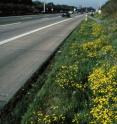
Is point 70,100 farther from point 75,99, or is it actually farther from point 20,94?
point 20,94


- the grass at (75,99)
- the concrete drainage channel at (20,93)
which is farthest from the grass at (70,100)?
the concrete drainage channel at (20,93)

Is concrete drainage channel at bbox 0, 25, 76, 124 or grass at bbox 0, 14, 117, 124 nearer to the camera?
grass at bbox 0, 14, 117, 124

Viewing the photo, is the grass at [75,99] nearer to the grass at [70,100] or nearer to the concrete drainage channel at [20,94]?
the grass at [70,100]

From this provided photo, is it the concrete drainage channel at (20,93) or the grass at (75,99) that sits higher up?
the grass at (75,99)

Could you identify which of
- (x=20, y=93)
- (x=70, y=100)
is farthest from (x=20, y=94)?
(x=70, y=100)

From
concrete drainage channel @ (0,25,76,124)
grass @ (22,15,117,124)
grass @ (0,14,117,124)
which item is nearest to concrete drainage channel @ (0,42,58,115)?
concrete drainage channel @ (0,25,76,124)

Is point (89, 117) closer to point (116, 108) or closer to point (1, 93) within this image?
point (116, 108)

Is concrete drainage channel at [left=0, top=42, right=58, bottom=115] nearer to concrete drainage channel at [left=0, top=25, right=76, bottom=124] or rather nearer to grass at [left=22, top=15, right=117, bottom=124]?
concrete drainage channel at [left=0, top=25, right=76, bottom=124]

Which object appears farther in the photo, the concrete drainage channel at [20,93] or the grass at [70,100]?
the concrete drainage channel at [20,93]

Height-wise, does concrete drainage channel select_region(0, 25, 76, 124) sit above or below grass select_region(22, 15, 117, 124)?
below

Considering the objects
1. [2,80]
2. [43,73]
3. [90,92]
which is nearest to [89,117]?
[90,92]

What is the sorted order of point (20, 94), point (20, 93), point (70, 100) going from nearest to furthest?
point (70, 100), point (20, 94), point (20, 93)

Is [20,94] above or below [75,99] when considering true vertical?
below

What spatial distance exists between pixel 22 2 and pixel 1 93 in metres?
103
